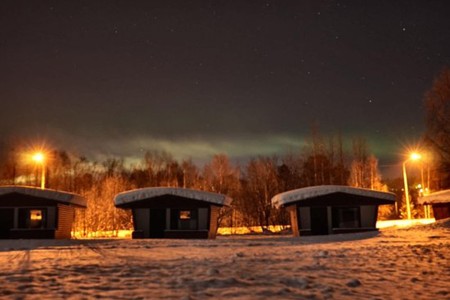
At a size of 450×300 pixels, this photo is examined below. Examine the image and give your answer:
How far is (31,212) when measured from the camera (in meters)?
31.0

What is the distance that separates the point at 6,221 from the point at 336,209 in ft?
74.6

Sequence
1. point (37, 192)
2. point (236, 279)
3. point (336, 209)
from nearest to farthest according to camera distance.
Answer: point (236, 279) → point (37, 192) → point (336, 209)

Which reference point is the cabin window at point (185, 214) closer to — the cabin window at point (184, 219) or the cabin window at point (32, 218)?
the cabin window at point (184, 219)

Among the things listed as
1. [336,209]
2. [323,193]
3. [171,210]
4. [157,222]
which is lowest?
[157,222]

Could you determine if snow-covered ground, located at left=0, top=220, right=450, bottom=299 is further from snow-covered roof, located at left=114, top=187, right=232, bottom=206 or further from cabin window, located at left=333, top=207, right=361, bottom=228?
cabin window, located at left=333, top=207, right=361, bottom=228

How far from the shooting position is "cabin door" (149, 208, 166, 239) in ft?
103

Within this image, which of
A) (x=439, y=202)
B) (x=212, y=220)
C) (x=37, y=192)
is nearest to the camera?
(x=37, y=192)

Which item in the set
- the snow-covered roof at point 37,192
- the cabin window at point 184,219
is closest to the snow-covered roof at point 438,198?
the cabin window at point 184,219

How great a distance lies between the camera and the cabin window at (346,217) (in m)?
31.8

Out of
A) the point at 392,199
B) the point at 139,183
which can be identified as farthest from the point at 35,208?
the point at 139,183

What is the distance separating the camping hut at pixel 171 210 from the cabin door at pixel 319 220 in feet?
20.6

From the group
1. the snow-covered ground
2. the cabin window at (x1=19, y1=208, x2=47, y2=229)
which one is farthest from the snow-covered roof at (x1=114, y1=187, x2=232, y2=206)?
the snow-covered ground

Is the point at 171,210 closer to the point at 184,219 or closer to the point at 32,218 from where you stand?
the point at 184,219

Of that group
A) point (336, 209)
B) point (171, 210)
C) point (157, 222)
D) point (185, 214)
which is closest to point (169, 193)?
point (171, 210)
